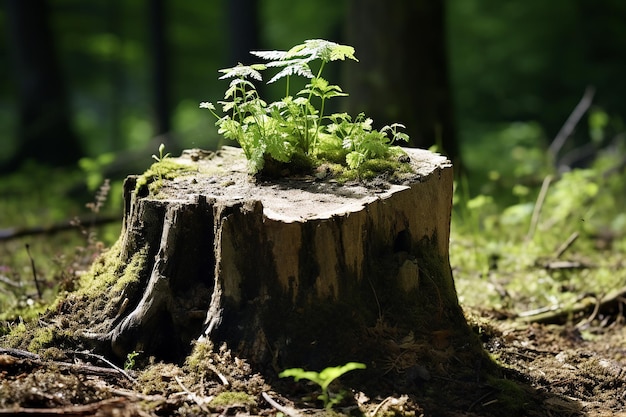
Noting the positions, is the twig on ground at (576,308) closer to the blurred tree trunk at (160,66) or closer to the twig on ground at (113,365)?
the twig on ground at (113,365)

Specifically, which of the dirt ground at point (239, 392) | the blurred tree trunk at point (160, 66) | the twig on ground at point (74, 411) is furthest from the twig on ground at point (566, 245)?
the blurred tree trunk at point (160, 66)

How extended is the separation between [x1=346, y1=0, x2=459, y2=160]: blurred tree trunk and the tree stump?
15.6 ft

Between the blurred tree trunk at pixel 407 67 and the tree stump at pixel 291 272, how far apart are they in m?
4.77

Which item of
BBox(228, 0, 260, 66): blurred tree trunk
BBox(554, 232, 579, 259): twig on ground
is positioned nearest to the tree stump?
BBox(554, 232, 579, 259): twig on ground

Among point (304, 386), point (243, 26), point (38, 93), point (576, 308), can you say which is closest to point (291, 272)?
point (304, 386)

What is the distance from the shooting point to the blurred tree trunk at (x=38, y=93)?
13703 millimetres

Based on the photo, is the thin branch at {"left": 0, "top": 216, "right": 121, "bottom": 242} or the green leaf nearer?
the green leaf

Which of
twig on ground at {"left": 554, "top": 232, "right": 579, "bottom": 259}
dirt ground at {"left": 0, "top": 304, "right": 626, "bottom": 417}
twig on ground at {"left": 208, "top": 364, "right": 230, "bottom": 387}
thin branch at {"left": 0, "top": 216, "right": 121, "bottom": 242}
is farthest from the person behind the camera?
thin branch at {"left": 0, "top": 216, "right": 121, "bottom": 242}

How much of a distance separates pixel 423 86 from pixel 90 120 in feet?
82.4

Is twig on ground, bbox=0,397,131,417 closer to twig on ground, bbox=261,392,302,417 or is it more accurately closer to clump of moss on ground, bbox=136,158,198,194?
twig on ground, bbox=261,392,302,417

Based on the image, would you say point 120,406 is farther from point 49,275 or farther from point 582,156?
point 582,156

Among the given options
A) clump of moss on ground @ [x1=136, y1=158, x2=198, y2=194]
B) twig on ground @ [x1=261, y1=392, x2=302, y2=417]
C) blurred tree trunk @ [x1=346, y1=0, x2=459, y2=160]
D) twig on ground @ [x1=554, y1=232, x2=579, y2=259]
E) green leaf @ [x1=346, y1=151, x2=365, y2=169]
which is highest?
blurred tree trunk @ [x1=346, y1=0, x2=459, y2=160]

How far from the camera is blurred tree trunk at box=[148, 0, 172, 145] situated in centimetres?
1720

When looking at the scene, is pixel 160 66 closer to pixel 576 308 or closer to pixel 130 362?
pixel 576 308
